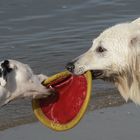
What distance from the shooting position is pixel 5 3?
14.5 m

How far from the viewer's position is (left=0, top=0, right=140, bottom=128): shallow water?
1041 cm

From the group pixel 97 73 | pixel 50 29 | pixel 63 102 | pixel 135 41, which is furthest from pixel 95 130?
pixel 50 29

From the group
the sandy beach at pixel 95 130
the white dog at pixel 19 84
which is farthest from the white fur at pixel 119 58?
the sandy beach at pixel 95 130

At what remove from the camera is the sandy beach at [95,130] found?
7941mm

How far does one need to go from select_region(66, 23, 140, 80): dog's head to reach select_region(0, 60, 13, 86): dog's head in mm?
757

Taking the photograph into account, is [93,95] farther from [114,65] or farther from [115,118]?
[114,65]

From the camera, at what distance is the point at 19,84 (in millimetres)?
7332

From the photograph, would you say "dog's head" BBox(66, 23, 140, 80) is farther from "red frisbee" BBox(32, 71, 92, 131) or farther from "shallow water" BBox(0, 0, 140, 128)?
"shallow water" BBox(0, 0, 140, 128)

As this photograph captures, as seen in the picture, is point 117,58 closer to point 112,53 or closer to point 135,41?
point 112,53

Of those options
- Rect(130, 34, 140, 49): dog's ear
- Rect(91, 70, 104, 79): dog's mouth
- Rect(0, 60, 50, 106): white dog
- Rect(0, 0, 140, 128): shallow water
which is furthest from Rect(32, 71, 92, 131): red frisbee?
Rect(0, 0, 140, 128): shallow water

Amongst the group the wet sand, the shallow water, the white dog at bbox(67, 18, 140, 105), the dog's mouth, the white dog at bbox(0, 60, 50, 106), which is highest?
the white dog at bbox(67, 18, 140, 105)

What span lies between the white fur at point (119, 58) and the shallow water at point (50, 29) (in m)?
2.11

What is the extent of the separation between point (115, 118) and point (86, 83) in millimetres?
1387

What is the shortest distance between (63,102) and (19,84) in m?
0.60
